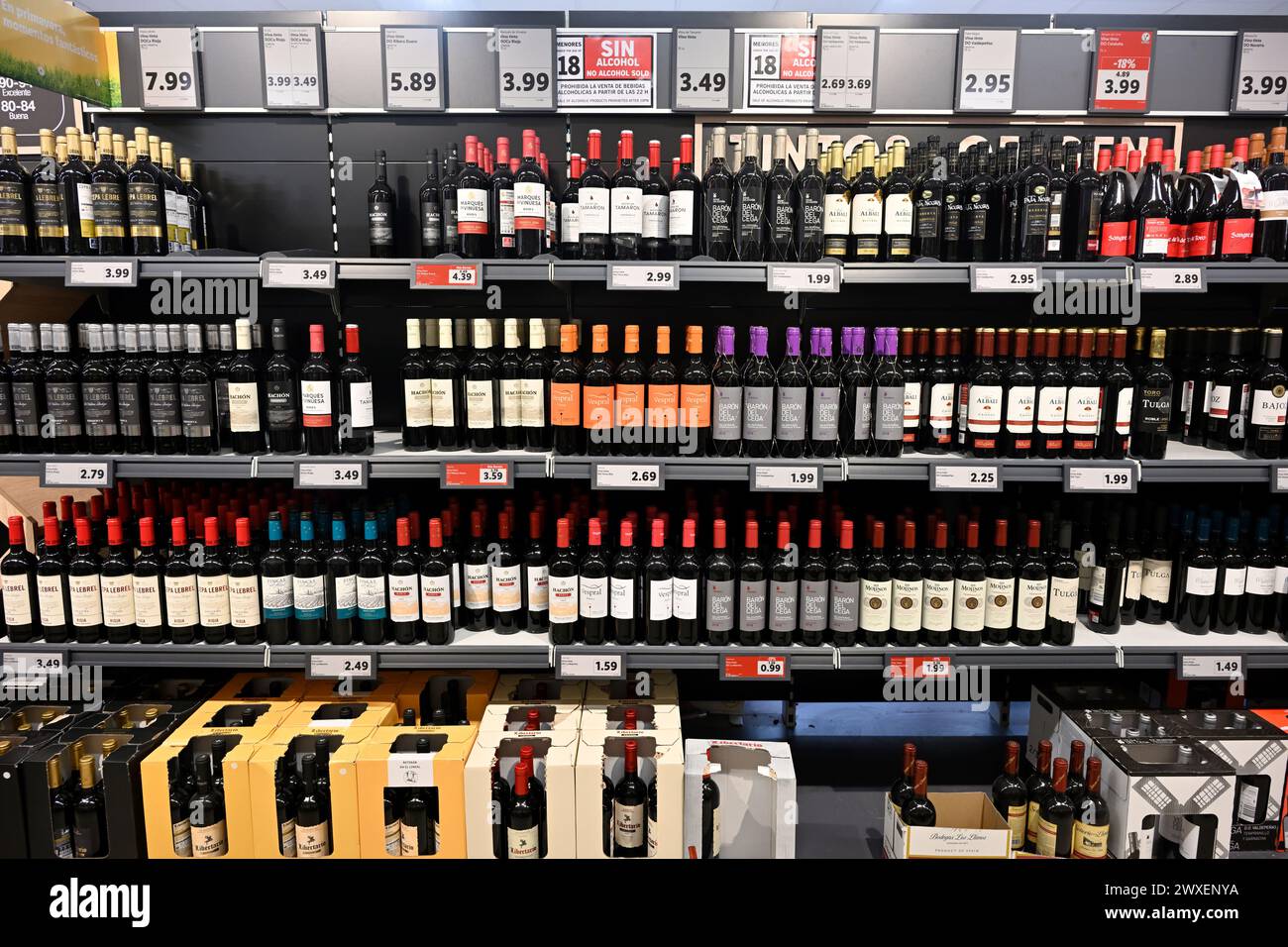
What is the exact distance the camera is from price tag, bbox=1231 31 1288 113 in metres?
2.78

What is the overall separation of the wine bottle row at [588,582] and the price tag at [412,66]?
56.4 inches

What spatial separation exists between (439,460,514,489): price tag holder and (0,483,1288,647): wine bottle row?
120mm

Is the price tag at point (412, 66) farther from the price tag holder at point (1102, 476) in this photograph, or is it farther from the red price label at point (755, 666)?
the price tag holder at point (1102, 476)

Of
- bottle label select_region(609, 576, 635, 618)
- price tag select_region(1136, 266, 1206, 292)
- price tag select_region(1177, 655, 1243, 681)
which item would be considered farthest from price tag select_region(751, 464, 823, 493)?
price tag select_region(1177, 655, 1243, 681)

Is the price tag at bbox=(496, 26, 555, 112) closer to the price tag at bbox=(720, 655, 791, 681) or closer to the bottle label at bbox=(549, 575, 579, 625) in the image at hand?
the bottle label at bbox=(549, 575, 579, 625)

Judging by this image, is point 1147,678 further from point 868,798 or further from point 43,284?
point 43,284

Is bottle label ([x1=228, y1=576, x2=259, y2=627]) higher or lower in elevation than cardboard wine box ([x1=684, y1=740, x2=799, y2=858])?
higher

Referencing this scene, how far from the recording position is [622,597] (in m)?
2.45

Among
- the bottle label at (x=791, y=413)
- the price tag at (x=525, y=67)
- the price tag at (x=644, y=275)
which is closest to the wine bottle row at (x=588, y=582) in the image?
the bottle label at (x=791, y=413)

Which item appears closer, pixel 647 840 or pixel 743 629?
pixel 647 840

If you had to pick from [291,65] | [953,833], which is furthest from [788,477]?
[291,65]
